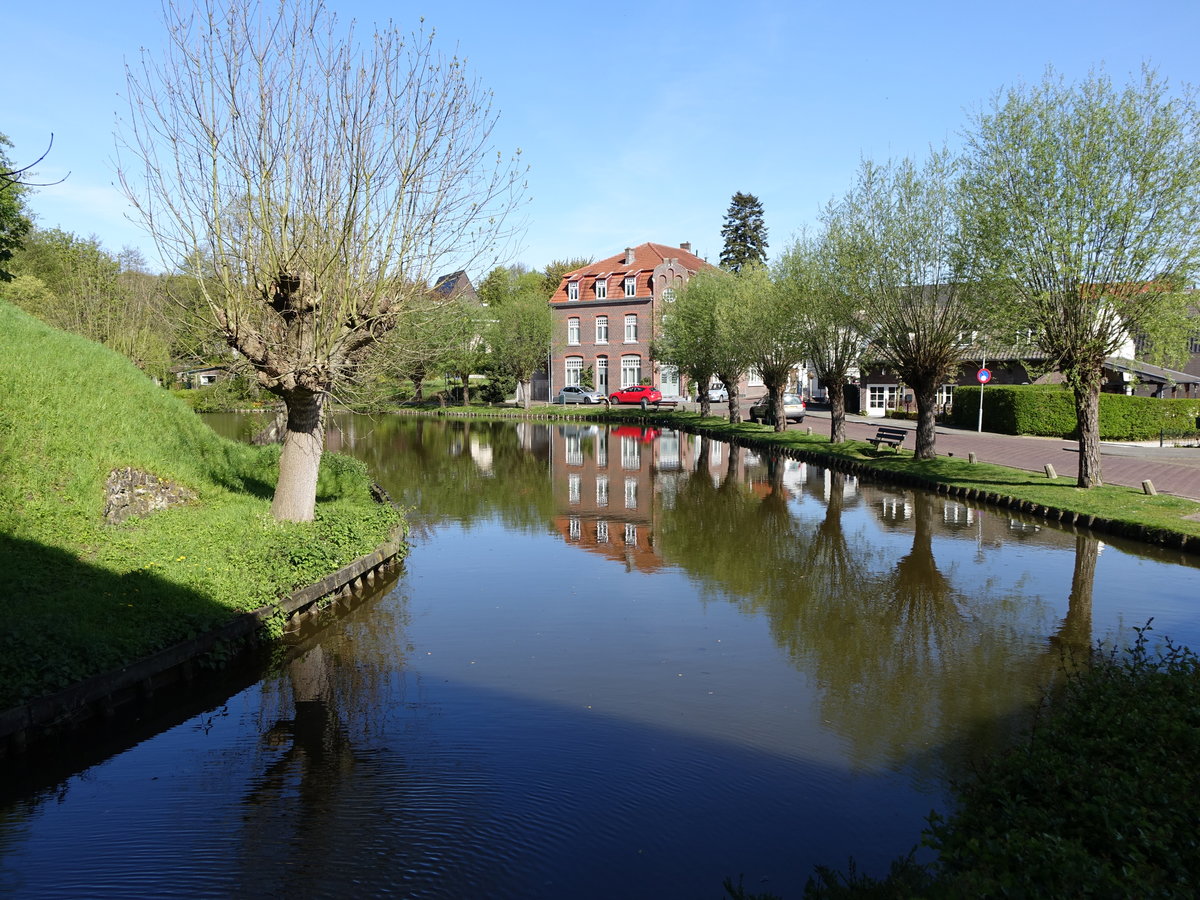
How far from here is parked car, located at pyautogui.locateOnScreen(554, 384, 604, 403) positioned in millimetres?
62531

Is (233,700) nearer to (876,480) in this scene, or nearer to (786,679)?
(786,679)

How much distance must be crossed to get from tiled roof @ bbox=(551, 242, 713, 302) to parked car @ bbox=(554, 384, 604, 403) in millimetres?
8132

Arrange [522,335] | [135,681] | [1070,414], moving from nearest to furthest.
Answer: [135,681]
[1070,414]
[522,335]

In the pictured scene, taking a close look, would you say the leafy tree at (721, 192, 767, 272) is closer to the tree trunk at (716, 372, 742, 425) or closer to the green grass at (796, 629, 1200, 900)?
the tree trunk at (716, 372, 742, 425)

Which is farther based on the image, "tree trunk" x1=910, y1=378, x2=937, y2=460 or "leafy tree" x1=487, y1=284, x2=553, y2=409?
"leafy tree" x1=487, y1=284, x2=553, y2=409

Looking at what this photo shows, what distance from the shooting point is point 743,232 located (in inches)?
3100

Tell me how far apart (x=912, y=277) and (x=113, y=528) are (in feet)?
69.0

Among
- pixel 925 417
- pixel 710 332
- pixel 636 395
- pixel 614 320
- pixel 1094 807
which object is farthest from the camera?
pixel 614 320

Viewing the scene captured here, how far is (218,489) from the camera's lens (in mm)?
15266

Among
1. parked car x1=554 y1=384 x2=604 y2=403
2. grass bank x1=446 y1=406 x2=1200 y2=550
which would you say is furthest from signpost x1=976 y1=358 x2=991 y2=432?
parked car x1=554 y1=384 x2=604 y2=403

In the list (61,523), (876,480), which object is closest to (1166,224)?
(876,480)

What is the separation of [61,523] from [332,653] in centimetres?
449

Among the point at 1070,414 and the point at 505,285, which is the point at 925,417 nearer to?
the point at 1070,414

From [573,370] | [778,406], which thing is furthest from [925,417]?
[573,370]
